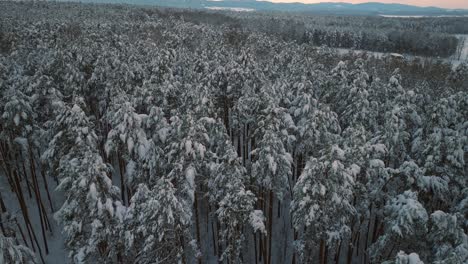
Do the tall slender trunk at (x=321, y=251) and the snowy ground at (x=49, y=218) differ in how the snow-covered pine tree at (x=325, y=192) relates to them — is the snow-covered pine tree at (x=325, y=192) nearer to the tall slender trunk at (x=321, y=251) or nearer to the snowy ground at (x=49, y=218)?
the tall slender trunk at (x=321, y=251)

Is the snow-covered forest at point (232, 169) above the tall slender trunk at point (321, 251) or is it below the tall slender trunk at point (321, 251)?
above

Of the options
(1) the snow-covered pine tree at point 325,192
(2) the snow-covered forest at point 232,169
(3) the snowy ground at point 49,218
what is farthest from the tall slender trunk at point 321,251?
(3) the snowy ground at point 49,218

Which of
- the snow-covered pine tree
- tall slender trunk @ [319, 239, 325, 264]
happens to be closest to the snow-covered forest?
the snow-covered pine tree

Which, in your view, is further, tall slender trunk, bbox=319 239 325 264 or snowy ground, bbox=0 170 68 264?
snowy ground, bbox=0 170 68 264

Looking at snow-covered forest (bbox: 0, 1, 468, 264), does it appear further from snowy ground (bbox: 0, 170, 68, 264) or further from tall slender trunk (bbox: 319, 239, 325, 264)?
tall slender trunk (bbox: 319, 239, 325, 264)

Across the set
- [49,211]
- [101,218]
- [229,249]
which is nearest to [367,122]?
[229,249]

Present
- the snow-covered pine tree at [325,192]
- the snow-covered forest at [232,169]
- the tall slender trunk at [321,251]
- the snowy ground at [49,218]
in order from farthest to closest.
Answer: the snowy ground at [49,218], the tall slender trunk at [321,251], the snow-covered forest at [232,169], the snow-covered pine tree at [325,192]

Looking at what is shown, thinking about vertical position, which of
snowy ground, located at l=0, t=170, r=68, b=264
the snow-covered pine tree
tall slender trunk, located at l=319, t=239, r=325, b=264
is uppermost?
the snow-covered pine tree

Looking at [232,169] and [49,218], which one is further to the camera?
[49,218]

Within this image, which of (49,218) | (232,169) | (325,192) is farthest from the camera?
(49,218)

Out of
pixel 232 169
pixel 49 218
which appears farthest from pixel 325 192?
pixel 49 218

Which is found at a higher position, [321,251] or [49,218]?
[321,251]

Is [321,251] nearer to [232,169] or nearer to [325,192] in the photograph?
[325,192]

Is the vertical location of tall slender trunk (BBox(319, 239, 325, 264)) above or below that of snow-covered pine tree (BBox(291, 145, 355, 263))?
below
